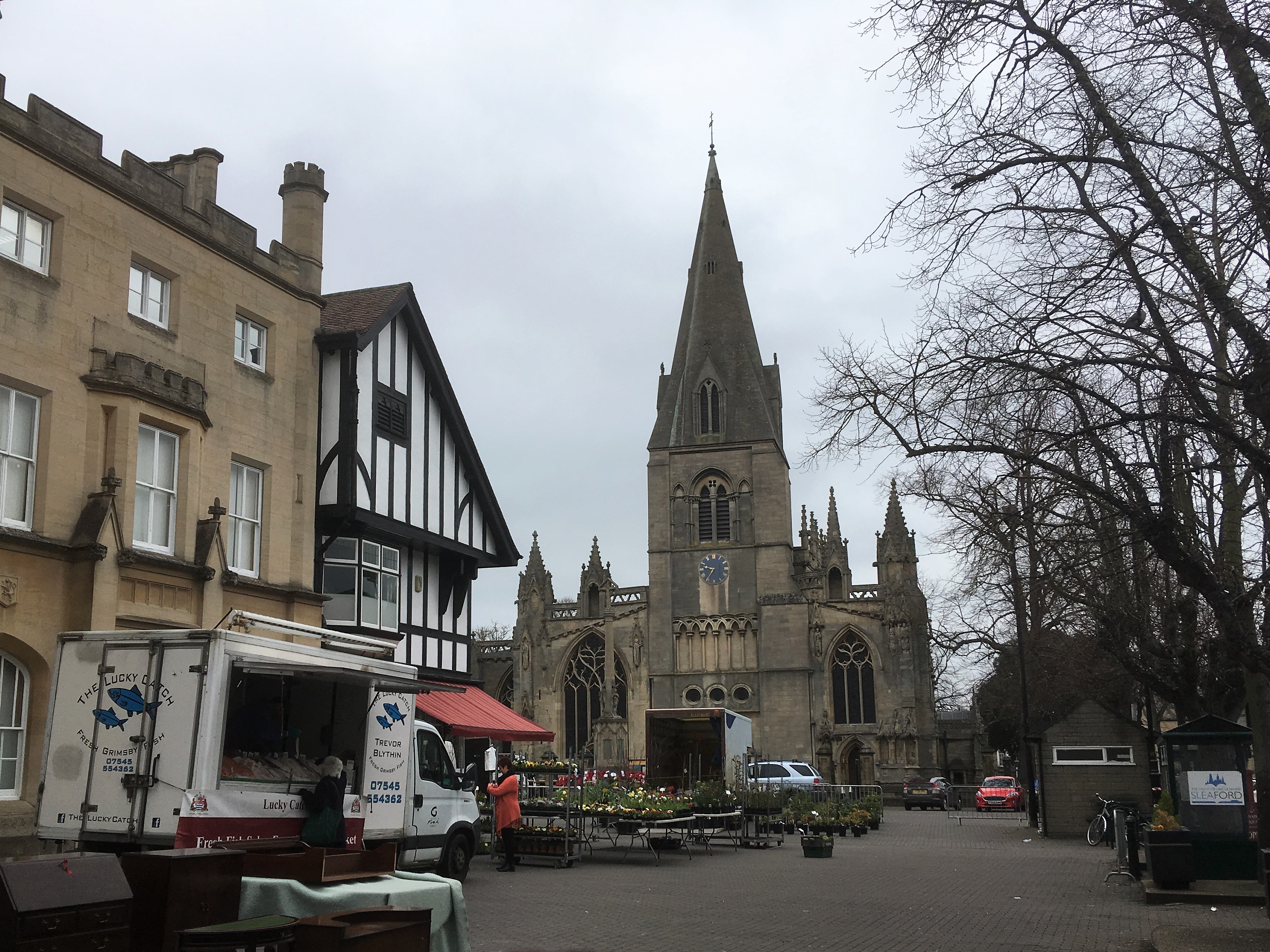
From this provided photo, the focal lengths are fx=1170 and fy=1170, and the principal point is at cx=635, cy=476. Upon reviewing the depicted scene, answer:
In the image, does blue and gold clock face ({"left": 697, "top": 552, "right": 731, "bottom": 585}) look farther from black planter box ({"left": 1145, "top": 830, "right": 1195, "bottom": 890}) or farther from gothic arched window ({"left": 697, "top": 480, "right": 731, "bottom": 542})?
black planter box ({"left": 1145, "top": 830, "right": 1195, "bottom": 890})

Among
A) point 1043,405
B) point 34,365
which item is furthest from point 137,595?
point 1043,405

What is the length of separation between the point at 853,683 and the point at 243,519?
4062cm

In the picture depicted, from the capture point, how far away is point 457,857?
16.5m

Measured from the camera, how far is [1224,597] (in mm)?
10516

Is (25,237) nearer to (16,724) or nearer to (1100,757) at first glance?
(16,724)

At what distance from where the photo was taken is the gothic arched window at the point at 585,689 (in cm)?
5806

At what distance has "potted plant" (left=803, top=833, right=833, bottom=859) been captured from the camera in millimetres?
21203

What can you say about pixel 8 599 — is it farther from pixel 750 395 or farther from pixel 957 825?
pixel 750 395

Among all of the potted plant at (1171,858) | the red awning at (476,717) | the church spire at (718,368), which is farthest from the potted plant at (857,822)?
the church spire at (718,368)

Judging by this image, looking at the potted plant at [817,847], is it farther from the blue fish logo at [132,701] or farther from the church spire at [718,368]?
the church spire at [718,368]

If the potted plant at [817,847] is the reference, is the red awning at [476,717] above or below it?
above

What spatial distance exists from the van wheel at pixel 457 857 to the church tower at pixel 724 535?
3732cm

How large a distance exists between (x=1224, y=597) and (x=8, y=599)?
1317 cm

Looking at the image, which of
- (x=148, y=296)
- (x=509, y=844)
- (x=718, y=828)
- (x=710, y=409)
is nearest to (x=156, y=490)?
(x=148, y=296)
